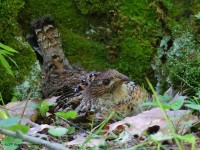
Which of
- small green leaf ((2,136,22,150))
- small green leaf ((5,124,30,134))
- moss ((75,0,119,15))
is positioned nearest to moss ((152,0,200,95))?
moss ((75,0,119,15))

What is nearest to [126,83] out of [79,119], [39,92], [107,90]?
[107,90]

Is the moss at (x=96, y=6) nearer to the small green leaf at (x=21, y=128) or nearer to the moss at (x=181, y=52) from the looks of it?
the moss at (x=181, y=52)

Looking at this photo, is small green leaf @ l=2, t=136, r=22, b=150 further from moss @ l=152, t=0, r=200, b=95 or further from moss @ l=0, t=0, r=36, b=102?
moss @ l=0, t=0, r=36, b=102

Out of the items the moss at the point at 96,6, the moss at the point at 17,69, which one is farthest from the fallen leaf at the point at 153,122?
the moss at the point at 96,6

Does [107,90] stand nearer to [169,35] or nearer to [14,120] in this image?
[169,35]

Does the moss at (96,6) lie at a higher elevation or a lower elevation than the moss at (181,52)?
higher

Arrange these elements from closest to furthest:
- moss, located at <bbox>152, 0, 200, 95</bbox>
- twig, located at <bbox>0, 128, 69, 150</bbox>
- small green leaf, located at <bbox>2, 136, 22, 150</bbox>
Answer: twig, located at <bbox>0, 128, 69, 150</bbox> → small green leaf, located at <bbox>2, 136, 22, 150</bbox> → moss, located at <bbox>152, 0, 200, 95</bbox>

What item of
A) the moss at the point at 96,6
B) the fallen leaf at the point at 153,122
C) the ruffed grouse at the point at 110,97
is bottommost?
the fallen leaf at the point at 153,122

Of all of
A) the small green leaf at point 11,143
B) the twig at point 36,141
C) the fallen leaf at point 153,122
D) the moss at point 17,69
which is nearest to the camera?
the twig at point 36,141

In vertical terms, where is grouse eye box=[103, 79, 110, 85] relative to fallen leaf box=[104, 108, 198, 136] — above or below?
above

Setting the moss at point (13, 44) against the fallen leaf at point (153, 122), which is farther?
the moss at point (13, 44)
